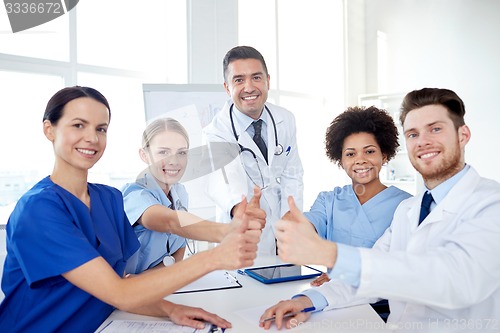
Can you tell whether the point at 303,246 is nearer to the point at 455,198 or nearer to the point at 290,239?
the point at 290,239

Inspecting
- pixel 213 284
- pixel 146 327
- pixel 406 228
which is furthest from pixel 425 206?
pixel 146 327

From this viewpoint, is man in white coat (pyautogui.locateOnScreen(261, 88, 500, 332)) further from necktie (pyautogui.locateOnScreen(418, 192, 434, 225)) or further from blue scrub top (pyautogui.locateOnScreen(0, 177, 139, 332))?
blue scrub top (pyautogui.locateOnScreen(0, 177, 139, 332))

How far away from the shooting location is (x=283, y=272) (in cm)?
146

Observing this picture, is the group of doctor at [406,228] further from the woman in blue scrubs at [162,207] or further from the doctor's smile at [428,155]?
the woman in blue scrubs at [162,207]

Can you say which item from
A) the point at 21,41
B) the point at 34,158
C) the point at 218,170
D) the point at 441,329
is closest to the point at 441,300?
the point at 441,329

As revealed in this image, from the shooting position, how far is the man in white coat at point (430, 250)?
0.86 m

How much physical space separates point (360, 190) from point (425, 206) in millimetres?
456

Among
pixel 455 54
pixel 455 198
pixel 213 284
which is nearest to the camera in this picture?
pixel 455 198

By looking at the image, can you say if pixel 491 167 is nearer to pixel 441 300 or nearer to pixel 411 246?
pixel 411 246

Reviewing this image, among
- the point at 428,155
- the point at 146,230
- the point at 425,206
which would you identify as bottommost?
the point at 146,230

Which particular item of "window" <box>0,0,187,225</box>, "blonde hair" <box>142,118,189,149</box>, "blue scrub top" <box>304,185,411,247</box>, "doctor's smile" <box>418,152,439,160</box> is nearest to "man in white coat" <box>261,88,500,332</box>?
"doctor's smile" <box>418,152,439,160</box>

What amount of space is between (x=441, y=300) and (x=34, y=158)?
259cm

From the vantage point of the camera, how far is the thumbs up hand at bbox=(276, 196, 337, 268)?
0.88m

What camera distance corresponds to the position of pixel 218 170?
2250mm
